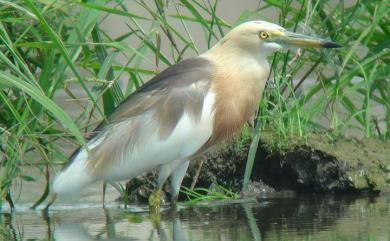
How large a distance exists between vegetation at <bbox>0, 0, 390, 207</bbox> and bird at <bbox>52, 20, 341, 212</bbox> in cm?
15

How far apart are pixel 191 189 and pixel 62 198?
82cm

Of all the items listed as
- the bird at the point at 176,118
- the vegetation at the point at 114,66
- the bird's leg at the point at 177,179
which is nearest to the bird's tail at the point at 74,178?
the bird at the point at 176,118

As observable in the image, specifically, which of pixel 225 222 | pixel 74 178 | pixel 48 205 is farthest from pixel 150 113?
pixel 225 222

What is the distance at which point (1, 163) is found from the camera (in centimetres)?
654

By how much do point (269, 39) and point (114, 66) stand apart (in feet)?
2.99

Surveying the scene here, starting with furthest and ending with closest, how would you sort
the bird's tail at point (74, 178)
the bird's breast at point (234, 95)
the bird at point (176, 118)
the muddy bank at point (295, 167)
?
the muddy bank at point (295, 167) < the bird's breast at point (234, 95) < the bird at point (176, 118) < the bird's tail at point (74, 178)

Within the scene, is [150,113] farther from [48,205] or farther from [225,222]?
[225,222]

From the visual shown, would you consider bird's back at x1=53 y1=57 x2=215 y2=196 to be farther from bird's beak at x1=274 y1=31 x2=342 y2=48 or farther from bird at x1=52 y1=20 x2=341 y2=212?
bird's beak at x1=274 y1=31 x2=342 y2=48

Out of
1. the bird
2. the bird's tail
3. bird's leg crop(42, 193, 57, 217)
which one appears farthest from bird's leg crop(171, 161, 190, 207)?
bird's leg crop(42, 193, 57, 217)

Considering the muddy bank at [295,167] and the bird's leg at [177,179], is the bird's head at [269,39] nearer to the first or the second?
the muddy bank at [295,167]

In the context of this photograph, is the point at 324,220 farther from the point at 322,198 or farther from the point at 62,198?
the point at 62,198

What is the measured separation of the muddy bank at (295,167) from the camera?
703 cm

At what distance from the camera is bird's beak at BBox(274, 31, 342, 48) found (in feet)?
22.4

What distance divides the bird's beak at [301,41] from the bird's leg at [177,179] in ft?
2.77
